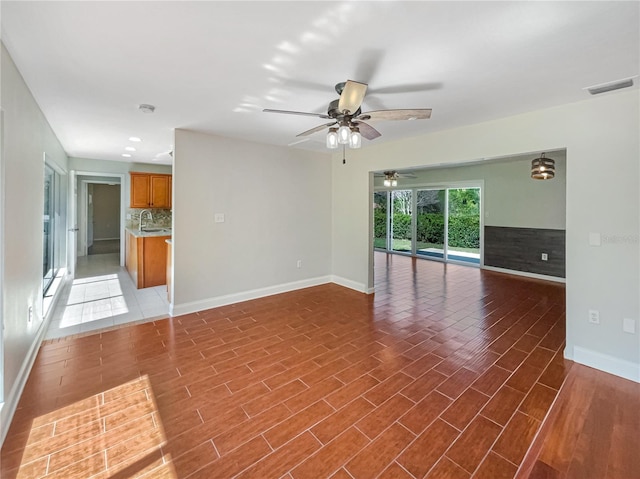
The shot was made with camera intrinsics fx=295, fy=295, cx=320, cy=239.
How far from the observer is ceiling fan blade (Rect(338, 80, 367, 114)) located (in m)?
1.96

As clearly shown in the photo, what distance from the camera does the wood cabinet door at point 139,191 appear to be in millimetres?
6312


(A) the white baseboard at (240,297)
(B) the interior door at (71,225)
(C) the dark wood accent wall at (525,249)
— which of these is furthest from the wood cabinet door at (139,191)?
(C) the dark wood accent wall at (525,249)

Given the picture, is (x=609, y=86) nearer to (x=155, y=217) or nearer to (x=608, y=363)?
(x=608, y=363)

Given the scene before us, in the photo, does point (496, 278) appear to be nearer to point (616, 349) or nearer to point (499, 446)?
point (616, 349)

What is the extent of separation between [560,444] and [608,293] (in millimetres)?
1585

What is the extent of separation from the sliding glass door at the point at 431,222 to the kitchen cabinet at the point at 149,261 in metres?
6.37

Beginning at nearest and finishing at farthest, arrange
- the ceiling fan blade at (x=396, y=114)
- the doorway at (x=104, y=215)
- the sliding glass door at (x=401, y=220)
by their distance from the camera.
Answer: the ceiling fan blade at (x=396, y=114), the sliding glass door at (x=401, y=220), the doorway at (x=104, y=215)

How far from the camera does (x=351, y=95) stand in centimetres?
206

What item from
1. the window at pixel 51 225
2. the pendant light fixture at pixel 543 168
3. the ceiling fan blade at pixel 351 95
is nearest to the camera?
the ceiling fan blade at pixel 351 95

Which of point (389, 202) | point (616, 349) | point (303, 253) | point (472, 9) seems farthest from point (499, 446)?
point (389, 202)

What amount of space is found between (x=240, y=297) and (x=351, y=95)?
3.46 meters

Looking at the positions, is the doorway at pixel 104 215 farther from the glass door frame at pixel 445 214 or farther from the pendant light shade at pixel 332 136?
the pendant light shade at pixel 332 136

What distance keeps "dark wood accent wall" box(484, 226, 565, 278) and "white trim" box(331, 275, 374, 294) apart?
12.0 feet

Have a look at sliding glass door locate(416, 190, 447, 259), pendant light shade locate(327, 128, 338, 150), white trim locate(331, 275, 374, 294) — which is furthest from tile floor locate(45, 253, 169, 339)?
sliding glass door locate(416, 190, 447, 259)
